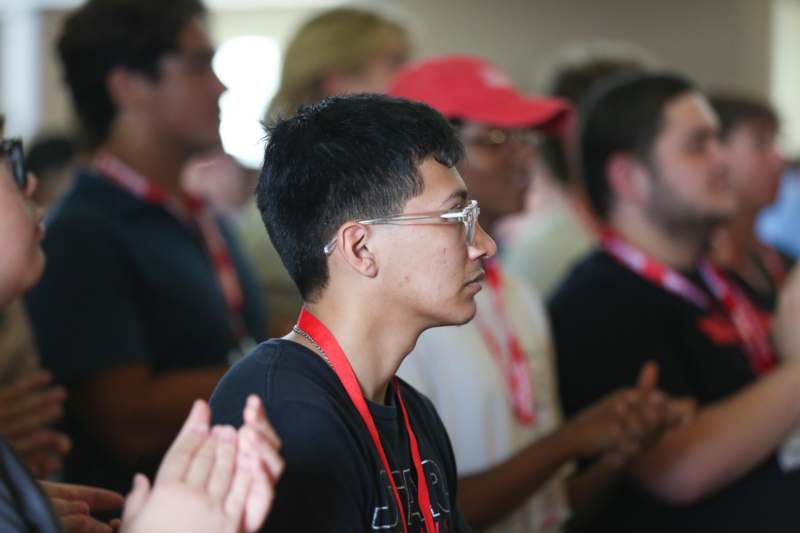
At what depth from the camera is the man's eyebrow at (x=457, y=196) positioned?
137 cm

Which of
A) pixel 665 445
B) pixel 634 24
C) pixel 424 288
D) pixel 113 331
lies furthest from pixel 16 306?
pixel 634 24

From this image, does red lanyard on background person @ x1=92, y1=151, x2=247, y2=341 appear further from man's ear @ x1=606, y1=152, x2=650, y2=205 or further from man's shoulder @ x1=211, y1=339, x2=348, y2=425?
man's shoulder @ x1=211, y1=339, x2=348, y2=425

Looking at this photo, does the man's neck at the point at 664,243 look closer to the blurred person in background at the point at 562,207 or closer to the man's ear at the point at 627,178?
the man's ear at the point at 627,178

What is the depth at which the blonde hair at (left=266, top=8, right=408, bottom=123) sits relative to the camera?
299 centimetres

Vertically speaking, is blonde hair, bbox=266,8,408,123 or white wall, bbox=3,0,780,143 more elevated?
blonde hair, bbox=266,8,408,123

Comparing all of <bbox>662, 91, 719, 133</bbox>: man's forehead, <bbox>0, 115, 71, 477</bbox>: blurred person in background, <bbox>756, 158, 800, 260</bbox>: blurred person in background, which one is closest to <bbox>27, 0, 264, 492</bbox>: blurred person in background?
<bbox>0, 115, 71, 477</bbox>: blurred person in background

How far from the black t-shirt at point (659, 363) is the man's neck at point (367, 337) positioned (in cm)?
107

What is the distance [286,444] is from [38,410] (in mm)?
807

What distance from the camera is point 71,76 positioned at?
8.60ft

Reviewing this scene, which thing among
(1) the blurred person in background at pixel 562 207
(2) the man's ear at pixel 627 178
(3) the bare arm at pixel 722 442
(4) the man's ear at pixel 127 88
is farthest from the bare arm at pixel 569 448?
(1) the blurred person in background at pixel 562 207

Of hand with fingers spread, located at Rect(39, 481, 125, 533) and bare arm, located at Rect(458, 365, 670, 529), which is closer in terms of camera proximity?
hand with fingers spread, located at Rect(39, 481, 125, 533)

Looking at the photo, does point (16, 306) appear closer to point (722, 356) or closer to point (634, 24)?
point (722, 356)

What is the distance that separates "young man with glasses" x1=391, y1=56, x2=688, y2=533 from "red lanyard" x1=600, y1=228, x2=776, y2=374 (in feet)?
1.05

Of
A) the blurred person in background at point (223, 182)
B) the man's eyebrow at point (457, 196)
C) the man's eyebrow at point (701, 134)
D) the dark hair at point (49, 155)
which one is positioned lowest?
the blurred person in background at point (223, 182)
